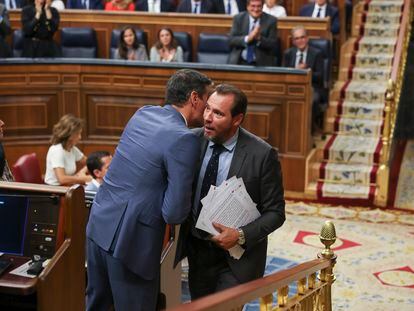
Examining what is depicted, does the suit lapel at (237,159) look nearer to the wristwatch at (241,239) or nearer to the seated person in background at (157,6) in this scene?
the wristwatch at (241,239)

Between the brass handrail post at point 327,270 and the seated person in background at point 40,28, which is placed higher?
the seated person in background at point 40,28

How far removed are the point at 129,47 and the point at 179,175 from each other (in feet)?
15.9

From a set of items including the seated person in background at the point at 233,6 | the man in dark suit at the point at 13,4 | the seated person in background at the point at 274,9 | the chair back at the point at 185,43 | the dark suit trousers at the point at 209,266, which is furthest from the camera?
the man in dark suit at the point at 13,4

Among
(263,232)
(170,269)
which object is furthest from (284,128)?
(263,232)

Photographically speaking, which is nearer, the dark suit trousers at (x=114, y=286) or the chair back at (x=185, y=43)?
the dark suit trousers at (x=114, y=286)

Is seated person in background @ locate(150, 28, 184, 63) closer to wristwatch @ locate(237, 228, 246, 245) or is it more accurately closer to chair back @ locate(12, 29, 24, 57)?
chair back @ locate(12, 29, 24, 57)

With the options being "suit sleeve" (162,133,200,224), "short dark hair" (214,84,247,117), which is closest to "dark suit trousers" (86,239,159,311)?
"suit sleeve" (162,133,200,224)

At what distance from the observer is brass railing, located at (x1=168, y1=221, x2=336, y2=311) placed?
181 centimetres

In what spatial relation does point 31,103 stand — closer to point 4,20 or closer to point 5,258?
point 4,20

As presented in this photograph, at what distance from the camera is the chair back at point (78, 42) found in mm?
7691

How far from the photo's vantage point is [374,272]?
488 cm

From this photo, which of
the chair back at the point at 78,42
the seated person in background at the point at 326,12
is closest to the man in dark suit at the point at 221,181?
the chair back at the point at 78,42

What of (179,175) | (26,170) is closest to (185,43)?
(26,170)

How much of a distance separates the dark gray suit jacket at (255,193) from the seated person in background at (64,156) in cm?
244
